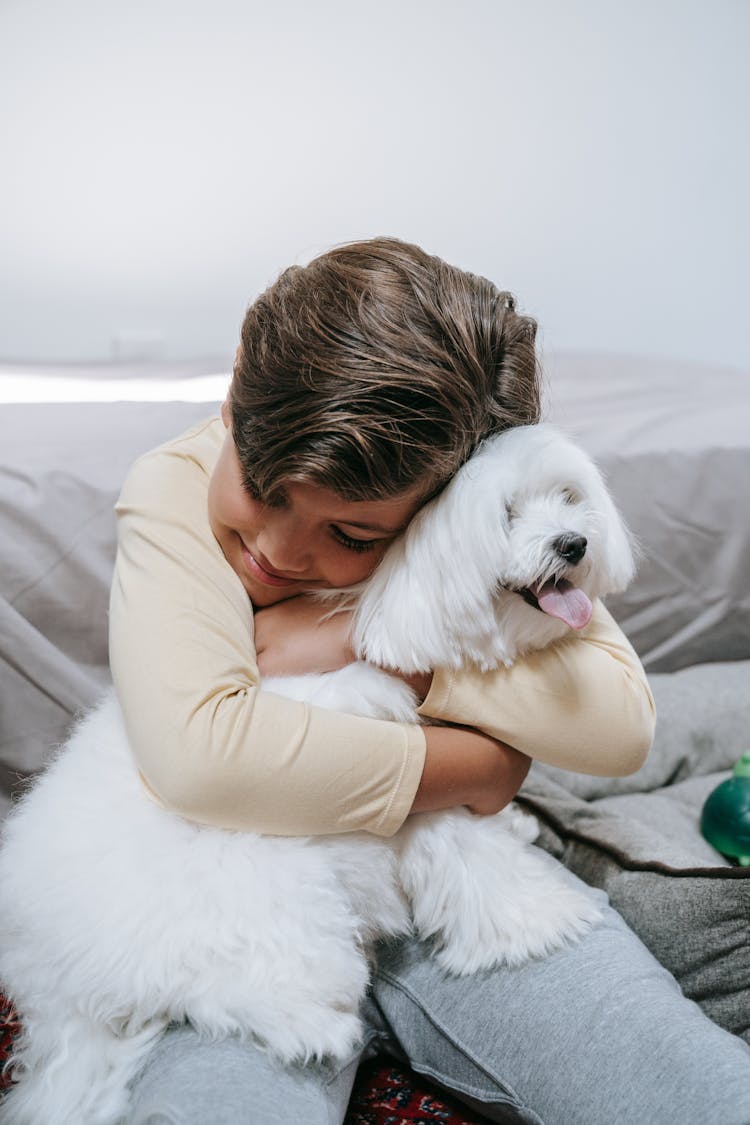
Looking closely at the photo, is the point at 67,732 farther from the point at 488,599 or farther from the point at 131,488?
the point at 488,599

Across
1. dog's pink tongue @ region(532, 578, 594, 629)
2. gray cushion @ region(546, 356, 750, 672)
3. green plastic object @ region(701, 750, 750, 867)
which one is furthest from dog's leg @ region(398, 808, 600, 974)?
gray cushion @ region(546, 356, 750, 672)

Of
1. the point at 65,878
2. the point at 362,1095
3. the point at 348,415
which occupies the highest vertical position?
the point at 348,415

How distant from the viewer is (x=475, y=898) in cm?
88

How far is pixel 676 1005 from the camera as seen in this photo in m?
0.86

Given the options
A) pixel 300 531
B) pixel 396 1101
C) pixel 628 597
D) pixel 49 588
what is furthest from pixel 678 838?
pixel 49 588

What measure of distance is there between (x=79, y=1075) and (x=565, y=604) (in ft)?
1.91

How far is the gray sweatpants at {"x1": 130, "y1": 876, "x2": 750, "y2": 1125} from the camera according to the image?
2.47ft

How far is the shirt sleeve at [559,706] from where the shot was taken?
2.95 feet

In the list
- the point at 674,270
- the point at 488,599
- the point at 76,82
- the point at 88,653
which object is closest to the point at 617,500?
the point at 488,599

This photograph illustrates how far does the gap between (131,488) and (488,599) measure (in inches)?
16.8

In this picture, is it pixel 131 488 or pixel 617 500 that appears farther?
pixel 617 500

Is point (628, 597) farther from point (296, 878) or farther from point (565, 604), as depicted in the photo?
point (296, 878)

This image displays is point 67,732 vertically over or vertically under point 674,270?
under

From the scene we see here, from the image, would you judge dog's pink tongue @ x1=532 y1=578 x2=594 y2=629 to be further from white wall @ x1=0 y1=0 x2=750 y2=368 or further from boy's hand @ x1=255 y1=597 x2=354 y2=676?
white wall @ x1=0 y1=0 x2=750 y2=368
